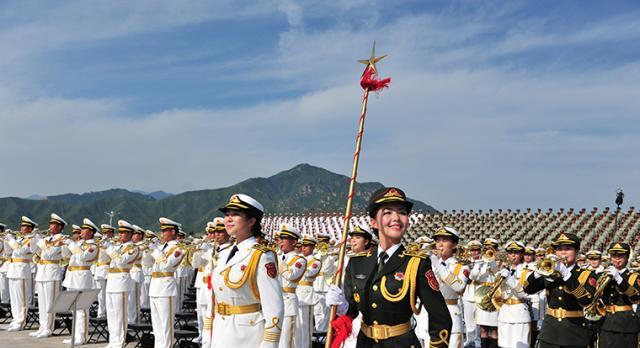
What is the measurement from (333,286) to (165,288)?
7.68m

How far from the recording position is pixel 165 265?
1175 cm

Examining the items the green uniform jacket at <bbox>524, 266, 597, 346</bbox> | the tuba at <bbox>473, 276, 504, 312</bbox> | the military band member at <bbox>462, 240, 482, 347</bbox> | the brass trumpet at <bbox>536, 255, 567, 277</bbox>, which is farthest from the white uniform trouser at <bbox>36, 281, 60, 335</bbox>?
the brass trumpet at <bbox>536, 255, 567, 277</bbox>

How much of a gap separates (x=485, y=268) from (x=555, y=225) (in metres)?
21.0

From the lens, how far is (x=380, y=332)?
461cm

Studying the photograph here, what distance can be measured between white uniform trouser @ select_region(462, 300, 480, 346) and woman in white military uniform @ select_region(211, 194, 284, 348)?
1087cm

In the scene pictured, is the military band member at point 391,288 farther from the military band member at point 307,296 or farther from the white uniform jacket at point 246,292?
the military band member at point 307,296

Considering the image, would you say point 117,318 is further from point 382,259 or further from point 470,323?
point 382,259

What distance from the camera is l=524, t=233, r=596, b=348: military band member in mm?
7633

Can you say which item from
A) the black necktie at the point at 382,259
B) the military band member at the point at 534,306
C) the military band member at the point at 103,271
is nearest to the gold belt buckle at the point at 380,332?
the black necktie at the point at 382,259

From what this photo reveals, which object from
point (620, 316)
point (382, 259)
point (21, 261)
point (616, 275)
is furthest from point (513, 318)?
point (21, 261)

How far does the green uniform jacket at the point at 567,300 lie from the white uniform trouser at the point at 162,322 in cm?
653

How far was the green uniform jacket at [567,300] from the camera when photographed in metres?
7.64

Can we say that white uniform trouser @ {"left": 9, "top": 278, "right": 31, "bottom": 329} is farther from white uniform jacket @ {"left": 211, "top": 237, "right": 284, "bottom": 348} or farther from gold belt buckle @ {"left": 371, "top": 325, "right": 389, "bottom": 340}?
gold belt buckle @ {"left": 371, "top": 325, "right": 389, "bottom": 340}

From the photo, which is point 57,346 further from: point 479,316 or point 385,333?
point 385,333
